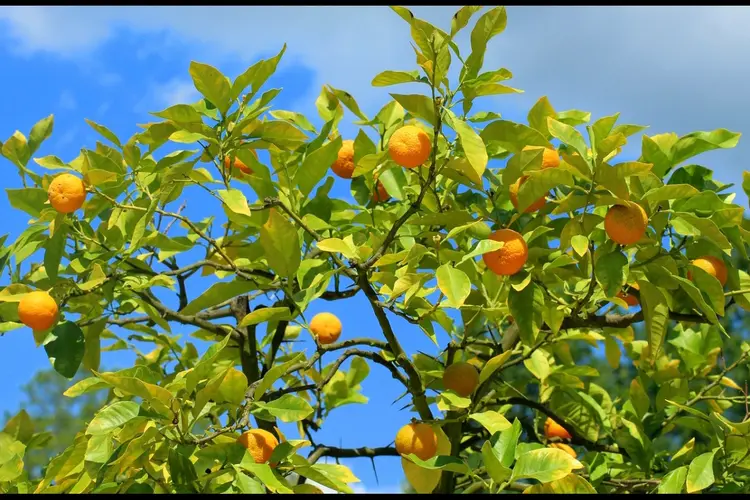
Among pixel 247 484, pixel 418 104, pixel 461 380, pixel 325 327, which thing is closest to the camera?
pixel 247 484

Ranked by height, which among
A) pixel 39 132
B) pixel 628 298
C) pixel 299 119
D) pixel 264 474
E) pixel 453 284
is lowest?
pixel 264 474

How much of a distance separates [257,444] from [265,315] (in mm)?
217

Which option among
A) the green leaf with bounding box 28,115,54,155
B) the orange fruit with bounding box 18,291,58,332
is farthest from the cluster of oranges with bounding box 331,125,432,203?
the green leaf with bounding box 28,115,54,155

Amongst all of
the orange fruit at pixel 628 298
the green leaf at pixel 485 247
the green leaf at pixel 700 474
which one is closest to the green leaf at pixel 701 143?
the orange fruit at pixel 628 298

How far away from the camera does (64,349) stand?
171cm

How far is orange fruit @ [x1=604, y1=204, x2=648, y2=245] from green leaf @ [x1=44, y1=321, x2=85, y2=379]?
112 cm

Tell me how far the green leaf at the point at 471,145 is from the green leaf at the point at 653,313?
0.44m

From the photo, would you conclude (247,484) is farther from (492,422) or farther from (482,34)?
(482,34)

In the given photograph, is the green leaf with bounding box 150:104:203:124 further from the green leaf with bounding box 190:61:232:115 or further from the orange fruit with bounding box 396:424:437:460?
the orange fruit with bounding box 396:424:437:460

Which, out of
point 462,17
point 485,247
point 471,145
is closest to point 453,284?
point 485,247

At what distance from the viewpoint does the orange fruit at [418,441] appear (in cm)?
147

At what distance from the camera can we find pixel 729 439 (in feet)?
5.14

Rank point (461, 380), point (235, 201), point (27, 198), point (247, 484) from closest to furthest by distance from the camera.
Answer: point (247, 484)
point (235, 201)
point (461, 380)
point (27, 198)

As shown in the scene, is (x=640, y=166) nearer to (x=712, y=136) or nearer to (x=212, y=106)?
(x=712, y=136)
